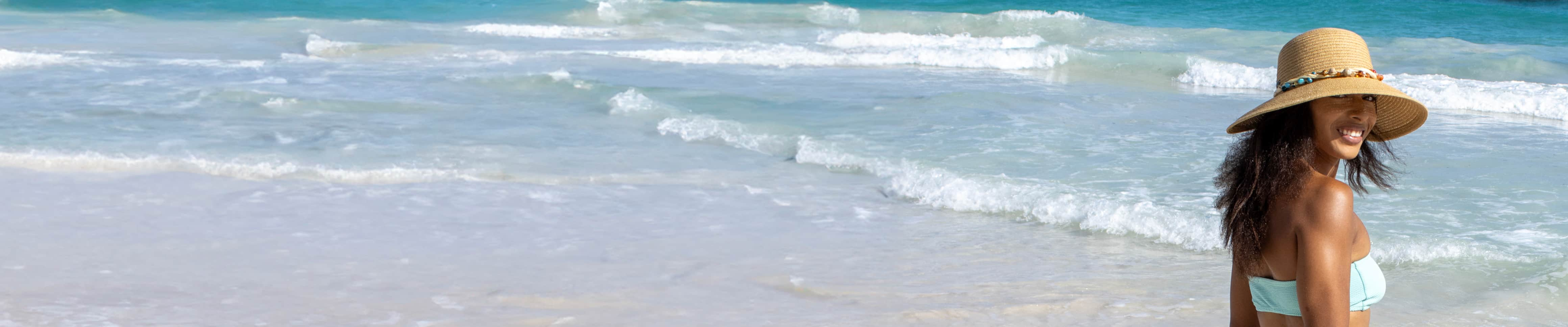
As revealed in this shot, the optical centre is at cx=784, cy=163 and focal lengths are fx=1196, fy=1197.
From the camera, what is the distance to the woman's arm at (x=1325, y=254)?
184 cm

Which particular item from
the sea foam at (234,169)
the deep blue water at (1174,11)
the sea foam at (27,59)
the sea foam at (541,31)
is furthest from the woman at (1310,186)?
the deep blue water at (1174,11)

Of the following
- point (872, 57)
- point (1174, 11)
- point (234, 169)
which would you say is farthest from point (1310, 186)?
point (1174, 11)

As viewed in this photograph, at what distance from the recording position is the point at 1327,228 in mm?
1843

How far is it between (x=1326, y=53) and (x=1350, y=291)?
453 millimetres

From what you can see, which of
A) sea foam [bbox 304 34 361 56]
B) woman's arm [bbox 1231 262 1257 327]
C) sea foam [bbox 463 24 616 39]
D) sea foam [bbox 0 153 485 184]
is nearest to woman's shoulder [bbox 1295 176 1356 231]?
woman's arm [bbox 1231 262 1257 327]

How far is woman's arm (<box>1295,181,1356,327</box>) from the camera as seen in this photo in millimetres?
1842

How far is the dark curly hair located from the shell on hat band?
4 cm

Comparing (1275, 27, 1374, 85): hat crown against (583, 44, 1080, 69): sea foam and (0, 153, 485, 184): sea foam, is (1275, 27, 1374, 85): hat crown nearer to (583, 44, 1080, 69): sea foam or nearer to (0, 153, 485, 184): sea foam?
(0, 153, 485, 184): sea foam

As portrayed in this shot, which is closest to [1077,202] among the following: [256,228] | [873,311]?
[873,311]

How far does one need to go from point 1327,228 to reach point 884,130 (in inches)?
284

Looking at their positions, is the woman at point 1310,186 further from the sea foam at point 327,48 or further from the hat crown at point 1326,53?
the sea foam at point 327,48

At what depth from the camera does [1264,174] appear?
1.95 meters

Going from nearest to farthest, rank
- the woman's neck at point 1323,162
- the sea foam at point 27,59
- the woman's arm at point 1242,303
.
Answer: the woman's neck at point 1323,162 → the woman's arm at point 1242,303 → the sea foam at point 27,59

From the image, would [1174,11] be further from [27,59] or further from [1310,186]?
[1310,186]
